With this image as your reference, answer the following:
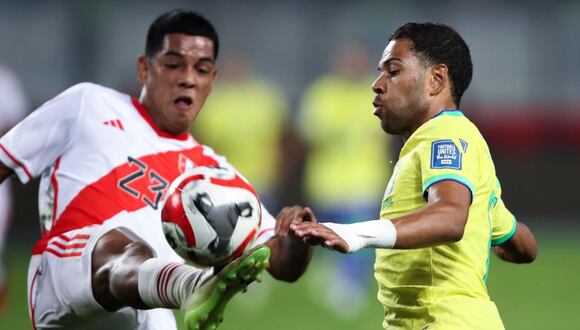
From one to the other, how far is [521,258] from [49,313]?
2.15 m

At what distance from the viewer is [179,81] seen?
5.48 meters

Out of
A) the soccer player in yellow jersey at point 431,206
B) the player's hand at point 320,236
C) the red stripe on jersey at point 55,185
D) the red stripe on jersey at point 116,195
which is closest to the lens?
the player's hand at point 320,236

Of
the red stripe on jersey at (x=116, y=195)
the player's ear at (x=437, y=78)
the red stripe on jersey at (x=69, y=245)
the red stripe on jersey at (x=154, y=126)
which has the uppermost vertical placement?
the player's ear at (x=437, y=78)

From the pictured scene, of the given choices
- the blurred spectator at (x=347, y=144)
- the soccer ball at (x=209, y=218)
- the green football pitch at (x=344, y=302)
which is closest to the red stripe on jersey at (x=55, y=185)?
the soccer ball at (x=209, y=218)

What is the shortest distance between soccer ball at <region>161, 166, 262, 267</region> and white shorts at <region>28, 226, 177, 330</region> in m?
0.61

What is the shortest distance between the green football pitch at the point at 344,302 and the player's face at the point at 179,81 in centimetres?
342

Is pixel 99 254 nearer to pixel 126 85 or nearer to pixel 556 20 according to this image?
pixel 126 85

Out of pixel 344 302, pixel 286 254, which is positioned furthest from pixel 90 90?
pixel 344 302

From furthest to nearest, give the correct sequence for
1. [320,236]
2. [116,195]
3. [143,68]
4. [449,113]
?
1. [143,68]
2. [116,195]
3. [449,113]
4. [320,236]

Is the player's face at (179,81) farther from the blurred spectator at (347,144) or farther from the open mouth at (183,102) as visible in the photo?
the blurred spectator at (347,144)

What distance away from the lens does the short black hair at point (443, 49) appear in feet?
13.9

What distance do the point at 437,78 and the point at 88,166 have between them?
6.13 ft

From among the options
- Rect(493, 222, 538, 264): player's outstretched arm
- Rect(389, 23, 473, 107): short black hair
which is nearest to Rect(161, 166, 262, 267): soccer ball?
Rect(389, 23, 473, 107): short black hair

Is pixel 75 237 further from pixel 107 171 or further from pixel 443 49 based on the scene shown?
pixel 443 49
